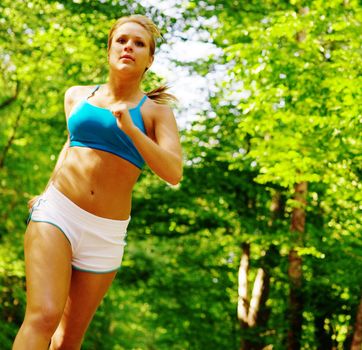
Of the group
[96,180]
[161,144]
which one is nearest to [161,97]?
[161,144]

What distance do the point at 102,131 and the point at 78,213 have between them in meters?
0.33

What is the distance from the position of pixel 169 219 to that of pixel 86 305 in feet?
35.5

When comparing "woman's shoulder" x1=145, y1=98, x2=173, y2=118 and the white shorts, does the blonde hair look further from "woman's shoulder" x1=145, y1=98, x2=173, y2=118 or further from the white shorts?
the white shorts

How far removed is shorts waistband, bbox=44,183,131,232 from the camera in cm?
264

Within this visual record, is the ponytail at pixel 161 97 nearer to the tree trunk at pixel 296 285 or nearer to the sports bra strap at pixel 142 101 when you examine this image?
the sports bra strap at pixel 142 101

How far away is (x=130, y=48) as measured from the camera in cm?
271

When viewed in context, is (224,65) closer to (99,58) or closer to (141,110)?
(99,58)

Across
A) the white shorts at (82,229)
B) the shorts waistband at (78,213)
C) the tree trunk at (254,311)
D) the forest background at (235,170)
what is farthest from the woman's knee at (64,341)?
the tree trunk at (254,311)

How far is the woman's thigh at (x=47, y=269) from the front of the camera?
2.46m

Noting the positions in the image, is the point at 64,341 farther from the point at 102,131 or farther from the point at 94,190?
the point at 102,131

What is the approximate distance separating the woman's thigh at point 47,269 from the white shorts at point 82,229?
0.14 feet

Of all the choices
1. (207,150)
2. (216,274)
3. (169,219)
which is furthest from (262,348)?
(207,150)

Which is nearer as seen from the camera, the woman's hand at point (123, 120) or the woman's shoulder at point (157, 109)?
the woman's hand at point (123, 120)

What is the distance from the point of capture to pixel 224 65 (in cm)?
1379
